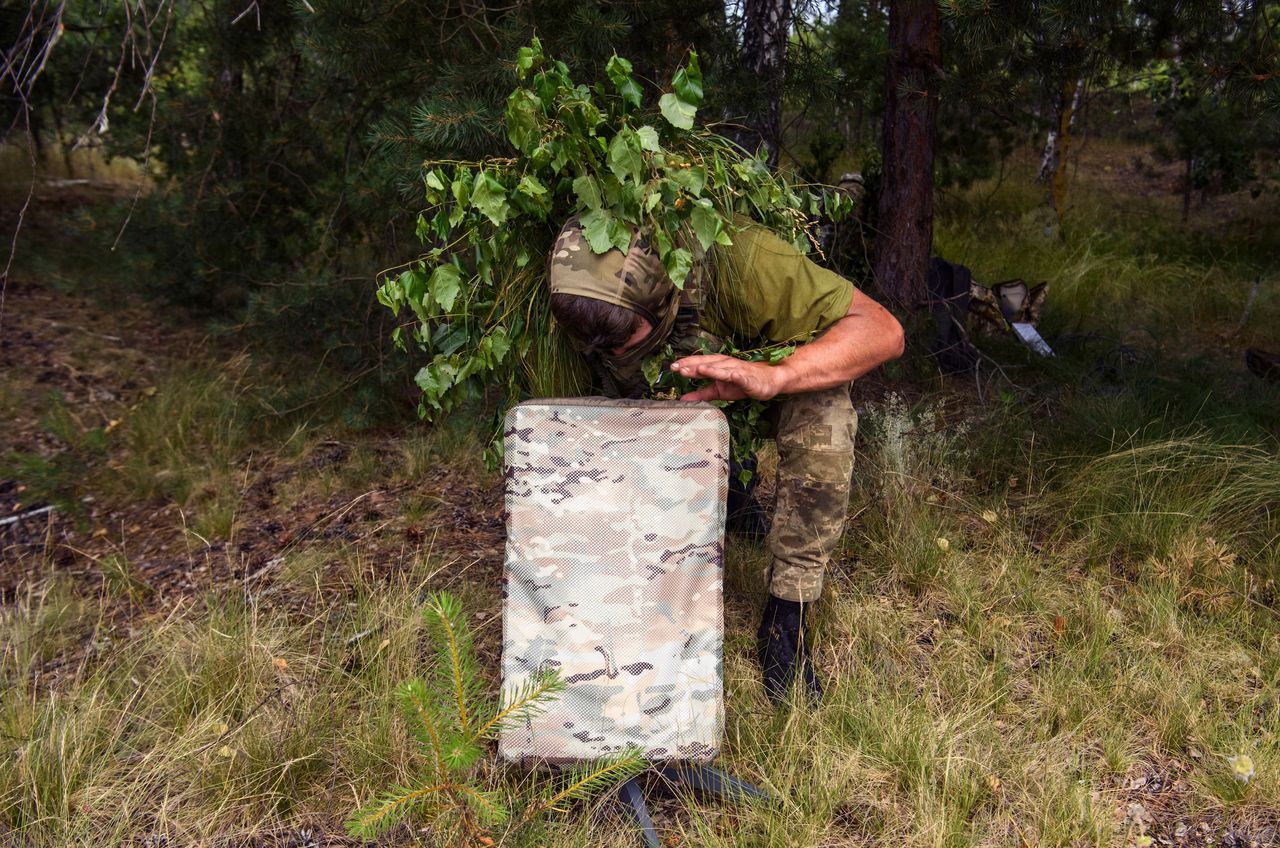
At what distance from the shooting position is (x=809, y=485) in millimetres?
2246

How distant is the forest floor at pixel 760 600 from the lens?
1.99 metres

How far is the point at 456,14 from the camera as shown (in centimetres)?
323

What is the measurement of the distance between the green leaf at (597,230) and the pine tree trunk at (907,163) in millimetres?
2148

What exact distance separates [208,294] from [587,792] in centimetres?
429

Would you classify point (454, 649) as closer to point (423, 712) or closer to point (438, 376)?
point (423, 712)

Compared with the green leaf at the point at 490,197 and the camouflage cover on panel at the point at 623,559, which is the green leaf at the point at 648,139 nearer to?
the green leaf at the point at 490,197

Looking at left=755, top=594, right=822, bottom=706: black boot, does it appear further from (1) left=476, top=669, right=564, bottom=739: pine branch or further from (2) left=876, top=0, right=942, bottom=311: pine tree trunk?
(2) left=876, top=0, right=942, bottom=311: pine tree trunk

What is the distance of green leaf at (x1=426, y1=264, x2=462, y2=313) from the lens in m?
1.99

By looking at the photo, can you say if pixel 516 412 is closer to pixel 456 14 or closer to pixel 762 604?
pixel 762 604

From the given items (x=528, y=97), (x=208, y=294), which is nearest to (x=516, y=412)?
(x=528, y=97)

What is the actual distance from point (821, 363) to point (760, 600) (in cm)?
92

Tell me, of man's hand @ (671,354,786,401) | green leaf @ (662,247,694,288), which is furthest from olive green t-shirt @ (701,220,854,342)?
green leaf @ (662,247,694,288)

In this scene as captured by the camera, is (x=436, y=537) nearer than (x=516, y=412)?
No

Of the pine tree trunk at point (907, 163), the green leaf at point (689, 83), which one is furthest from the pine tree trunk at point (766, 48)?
the green leaf at point (689, 83)
